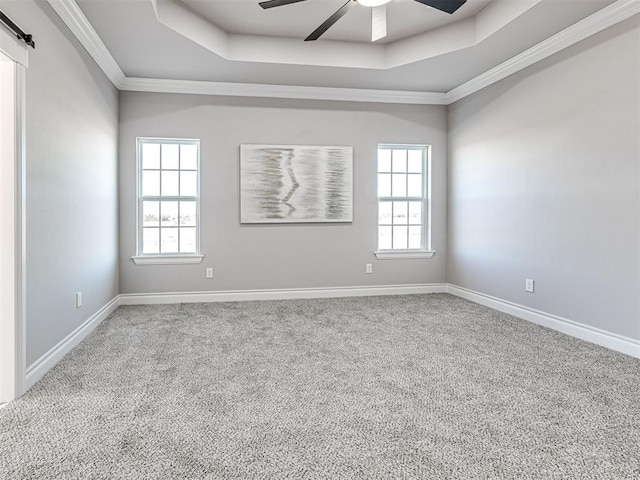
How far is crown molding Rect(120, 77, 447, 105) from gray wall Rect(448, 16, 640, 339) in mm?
672

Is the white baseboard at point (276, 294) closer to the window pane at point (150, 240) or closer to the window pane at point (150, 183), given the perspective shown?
the window pane at point (150, 240)

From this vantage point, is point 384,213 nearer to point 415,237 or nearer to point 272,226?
point 415,237

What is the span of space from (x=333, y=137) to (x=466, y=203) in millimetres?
1863

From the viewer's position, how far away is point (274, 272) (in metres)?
4.89

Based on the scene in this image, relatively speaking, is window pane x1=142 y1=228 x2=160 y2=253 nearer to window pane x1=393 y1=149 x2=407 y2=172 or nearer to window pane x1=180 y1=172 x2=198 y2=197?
window pane x1=180 y1=172 x2=198 y2=197

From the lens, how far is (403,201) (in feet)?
17.2

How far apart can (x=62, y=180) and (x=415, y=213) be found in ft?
13.1

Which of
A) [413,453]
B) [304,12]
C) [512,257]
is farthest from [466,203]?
[413,453]

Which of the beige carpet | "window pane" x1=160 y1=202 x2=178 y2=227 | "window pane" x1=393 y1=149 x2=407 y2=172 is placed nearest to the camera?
the beige carpet

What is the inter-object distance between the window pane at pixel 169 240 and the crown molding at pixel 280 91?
163cm

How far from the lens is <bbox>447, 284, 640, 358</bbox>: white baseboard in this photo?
2.90 meters

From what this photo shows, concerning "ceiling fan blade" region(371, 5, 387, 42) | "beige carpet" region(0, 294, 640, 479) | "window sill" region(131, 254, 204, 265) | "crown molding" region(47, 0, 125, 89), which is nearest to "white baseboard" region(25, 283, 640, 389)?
"beige carpet" region(0, 294, 640, 479)

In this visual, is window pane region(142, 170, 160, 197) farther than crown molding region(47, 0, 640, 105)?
Yes

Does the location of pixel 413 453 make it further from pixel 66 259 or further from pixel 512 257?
pixel 512 257
